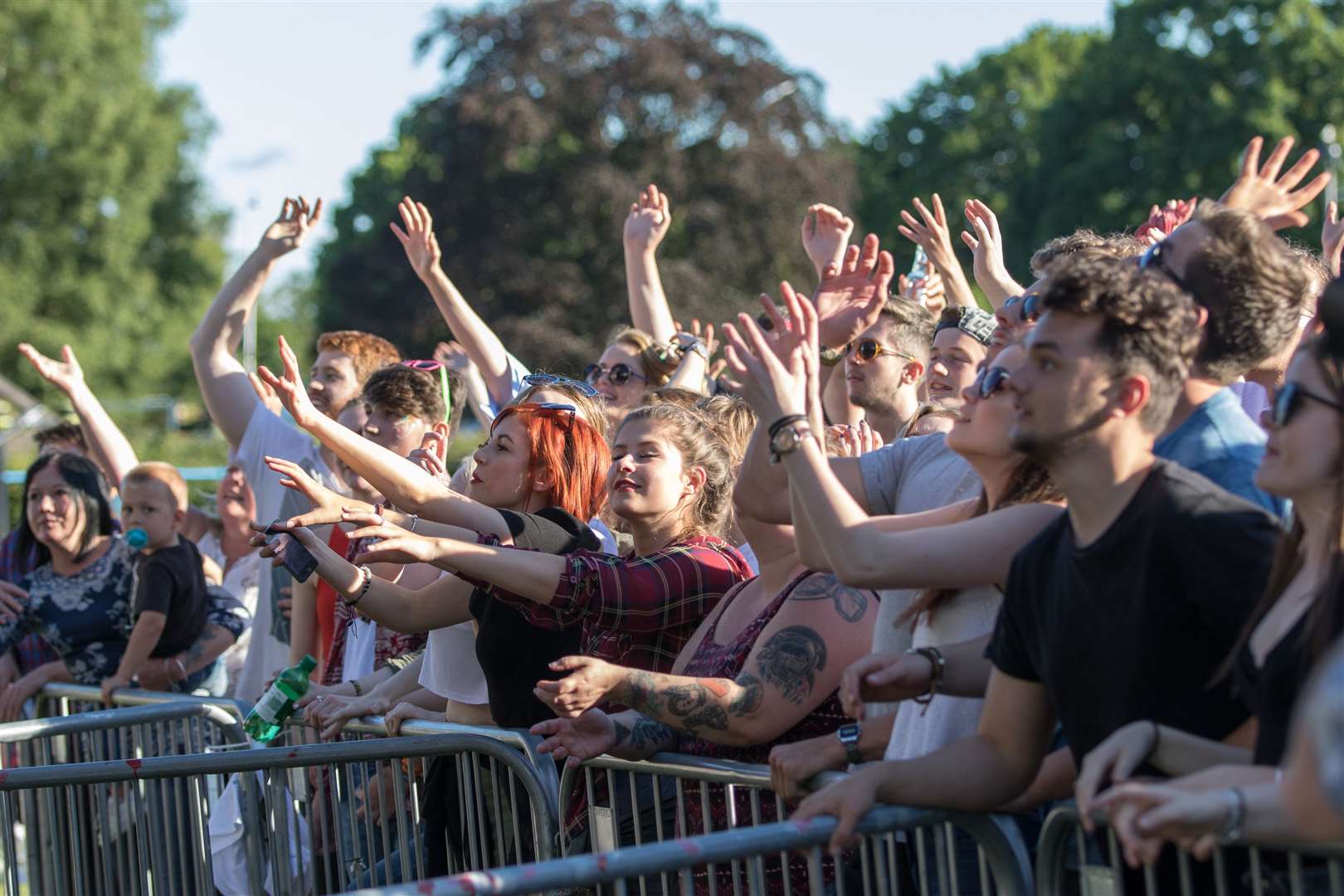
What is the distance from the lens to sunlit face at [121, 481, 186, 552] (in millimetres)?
6770

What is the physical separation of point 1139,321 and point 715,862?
1169mm

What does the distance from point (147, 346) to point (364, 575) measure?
39.3 m

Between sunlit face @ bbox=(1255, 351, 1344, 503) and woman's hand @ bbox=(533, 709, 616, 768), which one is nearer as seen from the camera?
sunlit face @ bbox=(1255, 351, 1344, 503)

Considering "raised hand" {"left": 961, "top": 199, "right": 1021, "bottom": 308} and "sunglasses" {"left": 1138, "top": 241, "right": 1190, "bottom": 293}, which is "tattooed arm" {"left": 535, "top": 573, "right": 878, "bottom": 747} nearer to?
"sunglasses" {"left": 1138, "top": 241, "right": 1190, "bottom": 293}

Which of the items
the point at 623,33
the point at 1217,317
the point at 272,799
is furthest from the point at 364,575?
the point at 623,33

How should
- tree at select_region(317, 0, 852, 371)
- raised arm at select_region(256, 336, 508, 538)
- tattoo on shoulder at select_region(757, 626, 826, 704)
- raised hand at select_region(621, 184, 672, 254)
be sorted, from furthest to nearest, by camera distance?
tree at select_region(317, 0, 852, 371) < raised hand at select_region(621, 184, 672, 254) < raised arm at select_region(256, 336, 508, 538) < tattoo on shoulder at select_region(757, 626, 826, 704)

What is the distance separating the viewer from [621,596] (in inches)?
160

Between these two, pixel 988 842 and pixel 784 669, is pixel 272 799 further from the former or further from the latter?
pixel 988 842

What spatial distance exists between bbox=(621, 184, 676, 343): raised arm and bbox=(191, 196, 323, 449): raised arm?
141 cm

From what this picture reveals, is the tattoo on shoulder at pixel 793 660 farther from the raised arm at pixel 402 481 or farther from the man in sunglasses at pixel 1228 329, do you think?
the raised arm at pixel 402 481

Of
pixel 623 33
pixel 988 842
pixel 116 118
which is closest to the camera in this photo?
pixel 988 842

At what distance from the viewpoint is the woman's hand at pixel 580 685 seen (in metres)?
3.48

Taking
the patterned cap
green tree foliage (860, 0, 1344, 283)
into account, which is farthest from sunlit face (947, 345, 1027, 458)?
green tree foliage (860, 0, 1344, 283)

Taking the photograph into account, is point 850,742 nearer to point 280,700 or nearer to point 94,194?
point 280,700
